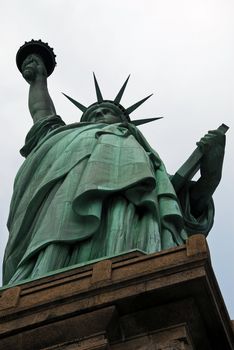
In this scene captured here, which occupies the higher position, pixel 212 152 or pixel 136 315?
pixel 212 152

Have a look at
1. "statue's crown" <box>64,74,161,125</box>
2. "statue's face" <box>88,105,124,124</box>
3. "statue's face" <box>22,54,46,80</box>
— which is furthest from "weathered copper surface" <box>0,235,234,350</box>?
"statue's face" <box>22,54,46,80</box>

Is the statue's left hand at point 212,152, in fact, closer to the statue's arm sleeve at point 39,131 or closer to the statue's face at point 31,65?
the statue's arm sleeve at point 39,131

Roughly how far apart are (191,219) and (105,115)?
2.85m

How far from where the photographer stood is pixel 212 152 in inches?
496

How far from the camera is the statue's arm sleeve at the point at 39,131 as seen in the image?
46.2 feet

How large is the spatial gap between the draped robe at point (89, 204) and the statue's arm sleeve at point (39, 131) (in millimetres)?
1369

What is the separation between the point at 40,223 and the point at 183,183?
3.17 m

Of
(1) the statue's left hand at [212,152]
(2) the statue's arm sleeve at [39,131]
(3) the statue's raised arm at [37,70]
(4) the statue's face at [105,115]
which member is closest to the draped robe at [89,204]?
(1) the statue's left hand at [212,152]

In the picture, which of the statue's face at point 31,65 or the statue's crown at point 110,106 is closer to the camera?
the statue's crown at point 110,106

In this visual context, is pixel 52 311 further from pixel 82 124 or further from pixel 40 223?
pixel 82 124

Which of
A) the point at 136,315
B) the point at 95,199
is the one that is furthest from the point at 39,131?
the point at 136,315

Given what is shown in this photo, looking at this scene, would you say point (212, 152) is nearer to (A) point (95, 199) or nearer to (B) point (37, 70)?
(A) point (95, 199)

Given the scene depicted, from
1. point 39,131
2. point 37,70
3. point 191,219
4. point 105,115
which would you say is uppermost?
point 37,70

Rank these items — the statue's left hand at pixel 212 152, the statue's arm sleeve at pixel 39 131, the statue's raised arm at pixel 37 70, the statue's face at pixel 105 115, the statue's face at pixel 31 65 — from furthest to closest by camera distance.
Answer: the statue's face at pixel 31 65 < the statue's raised arm at pixel 37 70 < the statue's face at pixel 105 115 < the statue's arm sleeve at pixel 39 131 < the statue's left hand at pixel 212 152
